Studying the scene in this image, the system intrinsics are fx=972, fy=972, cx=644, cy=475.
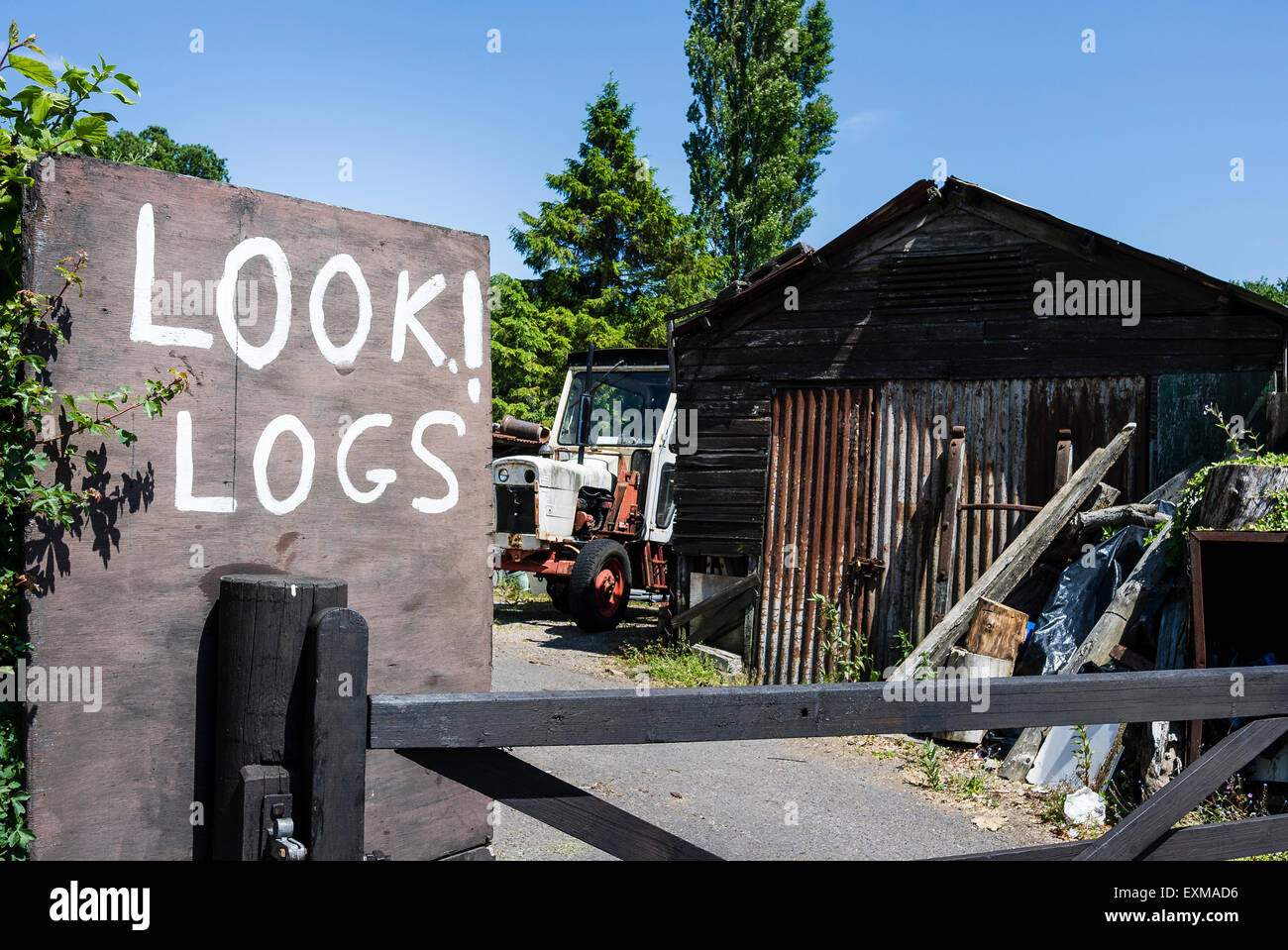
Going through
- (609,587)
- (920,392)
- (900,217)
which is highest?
(900,217)

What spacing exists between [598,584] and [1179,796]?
978 cm

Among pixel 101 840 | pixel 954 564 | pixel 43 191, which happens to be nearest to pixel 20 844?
pixel 101 840

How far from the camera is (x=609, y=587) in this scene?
1230 cm

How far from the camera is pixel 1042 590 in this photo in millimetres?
8234

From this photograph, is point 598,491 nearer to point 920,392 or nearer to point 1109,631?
point 920,392

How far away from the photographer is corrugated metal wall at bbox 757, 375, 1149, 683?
27.4 feet

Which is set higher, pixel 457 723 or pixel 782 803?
pixel 457 723

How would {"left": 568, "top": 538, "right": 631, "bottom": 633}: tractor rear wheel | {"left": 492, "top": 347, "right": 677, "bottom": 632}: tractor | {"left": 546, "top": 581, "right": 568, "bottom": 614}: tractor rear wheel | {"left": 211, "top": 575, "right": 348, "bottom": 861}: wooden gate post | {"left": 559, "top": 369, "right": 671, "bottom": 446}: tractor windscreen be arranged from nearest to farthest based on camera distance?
{"left": 211, "top": 575, "right": 348, "bottom": 861}: wooden gate post < {"left": 568, "top": 538, "right": 631, "bottom": 633}: tractor rear wheel < {"left": 492, "top": 347, "right": 677, "bottom": 632}: tractor < {"left": 546, "top": 581, "right": 568, "bottom": 614}: tractor rear wheel < {"left": 559, "top": 369, "right": 671, "bottom": 446}: tractor windscreen

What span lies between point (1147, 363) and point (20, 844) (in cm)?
834

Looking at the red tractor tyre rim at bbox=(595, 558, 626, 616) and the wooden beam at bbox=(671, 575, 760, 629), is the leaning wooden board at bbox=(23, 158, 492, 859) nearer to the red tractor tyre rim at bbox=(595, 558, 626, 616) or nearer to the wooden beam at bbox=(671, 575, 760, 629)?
the wooden beam at bbox=(671, 575, 760, 629)

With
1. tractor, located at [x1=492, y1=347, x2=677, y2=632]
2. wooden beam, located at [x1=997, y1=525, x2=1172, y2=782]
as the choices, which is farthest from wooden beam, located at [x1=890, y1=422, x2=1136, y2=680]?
tractor, located at [x1=492, y1=347, x2=677, y2=632]

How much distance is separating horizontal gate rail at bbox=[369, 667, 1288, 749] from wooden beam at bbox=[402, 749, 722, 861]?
0.23 ft

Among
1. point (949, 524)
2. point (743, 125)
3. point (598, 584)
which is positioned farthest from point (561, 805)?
point (743, 125)
